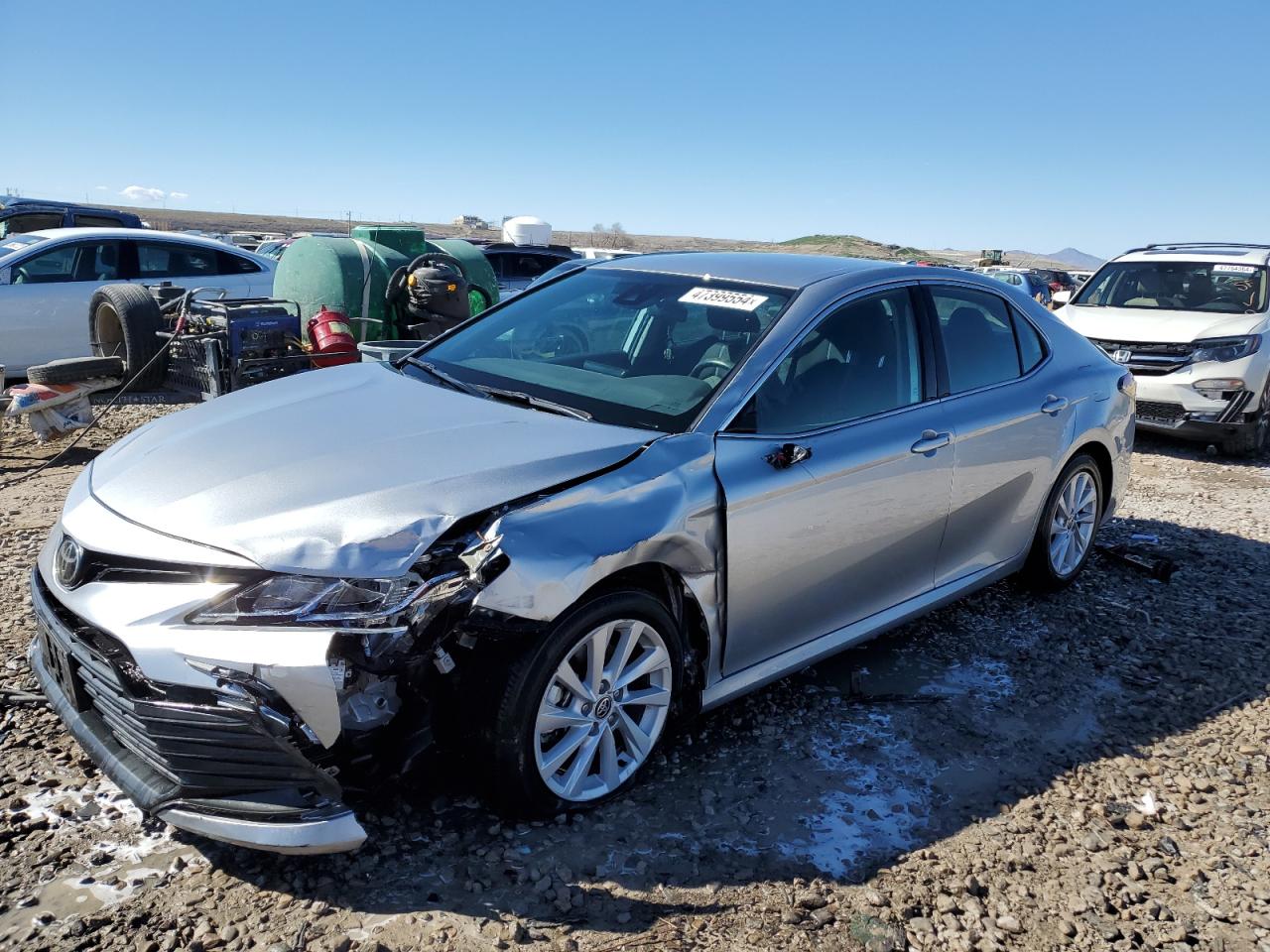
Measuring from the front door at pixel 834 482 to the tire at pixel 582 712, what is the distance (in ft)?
1.02

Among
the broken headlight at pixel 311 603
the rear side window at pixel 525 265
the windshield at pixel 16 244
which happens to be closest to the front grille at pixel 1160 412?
the broken headlight at pixel 311 603

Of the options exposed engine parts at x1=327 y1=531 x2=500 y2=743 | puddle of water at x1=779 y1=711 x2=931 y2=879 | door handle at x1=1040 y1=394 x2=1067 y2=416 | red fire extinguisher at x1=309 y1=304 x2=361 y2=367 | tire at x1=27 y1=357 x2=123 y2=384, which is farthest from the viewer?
red fire extinguisher at x1=309 y1=304 x2=361 y2=367

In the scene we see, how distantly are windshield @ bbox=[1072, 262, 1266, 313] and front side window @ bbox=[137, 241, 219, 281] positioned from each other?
9.55 meters

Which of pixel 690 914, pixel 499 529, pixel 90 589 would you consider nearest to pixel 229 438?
pixel 90 589

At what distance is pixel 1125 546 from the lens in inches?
244

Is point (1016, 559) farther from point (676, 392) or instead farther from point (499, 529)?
point (499, 529)

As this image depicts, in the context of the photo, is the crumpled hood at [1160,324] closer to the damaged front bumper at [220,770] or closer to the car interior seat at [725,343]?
the car interior seat at [725,343]

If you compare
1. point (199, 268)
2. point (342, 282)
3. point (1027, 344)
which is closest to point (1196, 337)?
point (1027, 344)

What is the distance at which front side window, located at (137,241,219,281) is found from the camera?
10.4 m

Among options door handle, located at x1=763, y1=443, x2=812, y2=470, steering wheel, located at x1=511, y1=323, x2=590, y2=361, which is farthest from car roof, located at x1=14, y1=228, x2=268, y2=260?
door handle, located at x1=763, y1=443, x2=812, y2=470

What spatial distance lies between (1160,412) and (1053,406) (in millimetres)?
5297

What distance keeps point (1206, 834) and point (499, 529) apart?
103 inches

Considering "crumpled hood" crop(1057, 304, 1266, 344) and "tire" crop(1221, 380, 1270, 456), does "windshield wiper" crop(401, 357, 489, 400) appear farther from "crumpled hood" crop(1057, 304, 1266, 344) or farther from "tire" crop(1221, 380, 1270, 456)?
"tire" crop(1221, 380, 1270, 456)

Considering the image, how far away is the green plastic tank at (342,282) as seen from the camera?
933 cm
